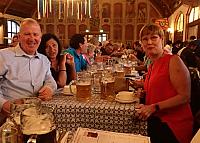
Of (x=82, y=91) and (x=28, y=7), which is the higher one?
(x=28, y=7)

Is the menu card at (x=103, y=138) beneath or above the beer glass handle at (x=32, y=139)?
beneath

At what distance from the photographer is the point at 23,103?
3.17ft

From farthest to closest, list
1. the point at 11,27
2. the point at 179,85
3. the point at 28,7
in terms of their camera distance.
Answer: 1. the point at 28,7
2. the point at 11,27
3. the point at 179,85

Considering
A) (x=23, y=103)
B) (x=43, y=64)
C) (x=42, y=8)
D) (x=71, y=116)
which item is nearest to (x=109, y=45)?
(x=42, y=8)

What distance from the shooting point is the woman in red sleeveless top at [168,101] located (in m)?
1.75

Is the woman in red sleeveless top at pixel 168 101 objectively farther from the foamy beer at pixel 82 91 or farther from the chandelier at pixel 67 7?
the chandelier at pixel 67 7

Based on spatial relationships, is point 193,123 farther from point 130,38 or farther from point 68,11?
point 130,38

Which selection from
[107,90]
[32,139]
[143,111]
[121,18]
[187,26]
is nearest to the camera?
[32,139]

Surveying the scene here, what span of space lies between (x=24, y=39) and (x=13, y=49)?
125 mm

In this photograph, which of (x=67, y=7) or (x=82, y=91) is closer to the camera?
(x=82, y=91)

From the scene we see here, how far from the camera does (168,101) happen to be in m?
1.75

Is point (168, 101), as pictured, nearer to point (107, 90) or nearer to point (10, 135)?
point (107, 90)

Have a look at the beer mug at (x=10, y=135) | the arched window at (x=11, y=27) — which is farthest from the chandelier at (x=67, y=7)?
the arched window at (x=11, y=27)

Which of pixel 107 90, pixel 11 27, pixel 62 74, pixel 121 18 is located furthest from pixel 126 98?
pixel 121 18
